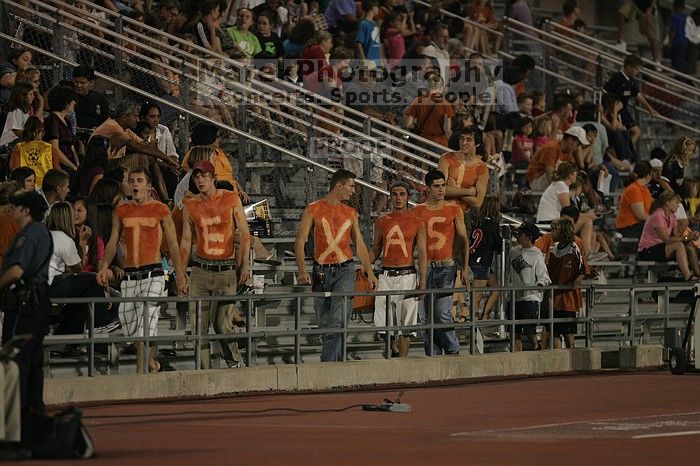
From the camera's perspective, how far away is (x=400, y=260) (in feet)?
67.3

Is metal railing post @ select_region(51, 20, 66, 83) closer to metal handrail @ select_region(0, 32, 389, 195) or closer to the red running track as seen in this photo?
metal handrail @ select_region(0, 32, 389, 195)

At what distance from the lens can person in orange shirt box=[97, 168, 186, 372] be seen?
17812 millimetres

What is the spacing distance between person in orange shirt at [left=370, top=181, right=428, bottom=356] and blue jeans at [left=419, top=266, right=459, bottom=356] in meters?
0.17

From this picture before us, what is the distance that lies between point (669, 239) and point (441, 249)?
5509 millimetres

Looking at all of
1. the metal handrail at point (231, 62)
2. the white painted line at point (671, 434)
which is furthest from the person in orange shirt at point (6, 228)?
the metal handrail at point (231, 62)

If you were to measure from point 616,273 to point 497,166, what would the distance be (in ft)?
7.54

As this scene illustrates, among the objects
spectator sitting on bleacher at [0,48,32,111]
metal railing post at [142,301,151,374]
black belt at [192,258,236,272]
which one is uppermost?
spectator sitting on bleacher at [0,48,32,111]

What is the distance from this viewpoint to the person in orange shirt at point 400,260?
2028 centimetres

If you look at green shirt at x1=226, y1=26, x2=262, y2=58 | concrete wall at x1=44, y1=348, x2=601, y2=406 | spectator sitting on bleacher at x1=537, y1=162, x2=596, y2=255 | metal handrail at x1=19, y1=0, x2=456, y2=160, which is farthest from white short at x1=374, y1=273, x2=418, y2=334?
green shirt at x1=226, y1=26, x2=262, y2=58

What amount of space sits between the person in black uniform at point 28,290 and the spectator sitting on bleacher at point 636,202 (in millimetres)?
13937

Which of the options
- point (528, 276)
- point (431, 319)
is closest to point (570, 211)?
point (528, 276)

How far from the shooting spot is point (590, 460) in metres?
12.8

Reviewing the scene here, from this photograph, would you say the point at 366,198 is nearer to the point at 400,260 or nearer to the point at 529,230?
the point at 529,230

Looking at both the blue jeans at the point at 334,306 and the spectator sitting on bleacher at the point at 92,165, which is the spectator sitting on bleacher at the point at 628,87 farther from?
the blue jeans at the point at 334,306
